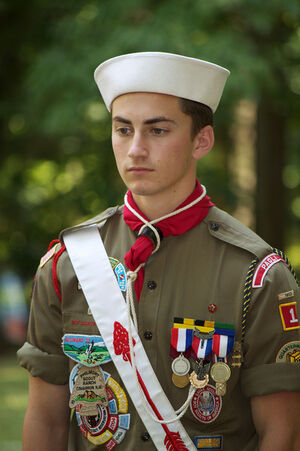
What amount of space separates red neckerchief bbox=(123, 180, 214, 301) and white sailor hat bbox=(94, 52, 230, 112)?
1.17 ft

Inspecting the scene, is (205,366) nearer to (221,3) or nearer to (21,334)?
(221,3)

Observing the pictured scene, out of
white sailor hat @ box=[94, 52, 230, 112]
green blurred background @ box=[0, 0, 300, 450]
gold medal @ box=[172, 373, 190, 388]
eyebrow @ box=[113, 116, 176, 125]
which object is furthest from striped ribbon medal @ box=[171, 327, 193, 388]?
green blurred background @ box=[0, 0, 300, 450]

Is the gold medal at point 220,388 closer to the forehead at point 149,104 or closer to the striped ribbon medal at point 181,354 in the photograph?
the striped ribbon medal at point 181,354

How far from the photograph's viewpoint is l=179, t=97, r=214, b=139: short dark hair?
245 centimetres

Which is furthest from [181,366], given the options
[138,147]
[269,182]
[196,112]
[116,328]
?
[269,182]

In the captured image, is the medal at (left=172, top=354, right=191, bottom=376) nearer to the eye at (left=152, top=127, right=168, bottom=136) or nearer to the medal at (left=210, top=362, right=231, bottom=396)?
the medal at (left=210, top=362, right=231, bottom=396)

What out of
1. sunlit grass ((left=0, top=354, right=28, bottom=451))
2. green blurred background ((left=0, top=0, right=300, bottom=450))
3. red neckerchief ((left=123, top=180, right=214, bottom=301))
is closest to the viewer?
red neckerchief ((left=123, top=180, right=214, bottom=301))

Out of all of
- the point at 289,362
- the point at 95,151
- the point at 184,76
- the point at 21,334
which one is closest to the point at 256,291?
the point at 289,362

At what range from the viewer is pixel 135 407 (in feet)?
7.94

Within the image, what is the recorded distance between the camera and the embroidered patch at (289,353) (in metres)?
2.36

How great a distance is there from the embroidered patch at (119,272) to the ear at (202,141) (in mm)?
471

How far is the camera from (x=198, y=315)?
2398 millimetres

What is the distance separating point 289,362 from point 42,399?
878 millimetres

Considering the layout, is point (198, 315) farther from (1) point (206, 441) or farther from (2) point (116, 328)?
(1) point (206, 441)
